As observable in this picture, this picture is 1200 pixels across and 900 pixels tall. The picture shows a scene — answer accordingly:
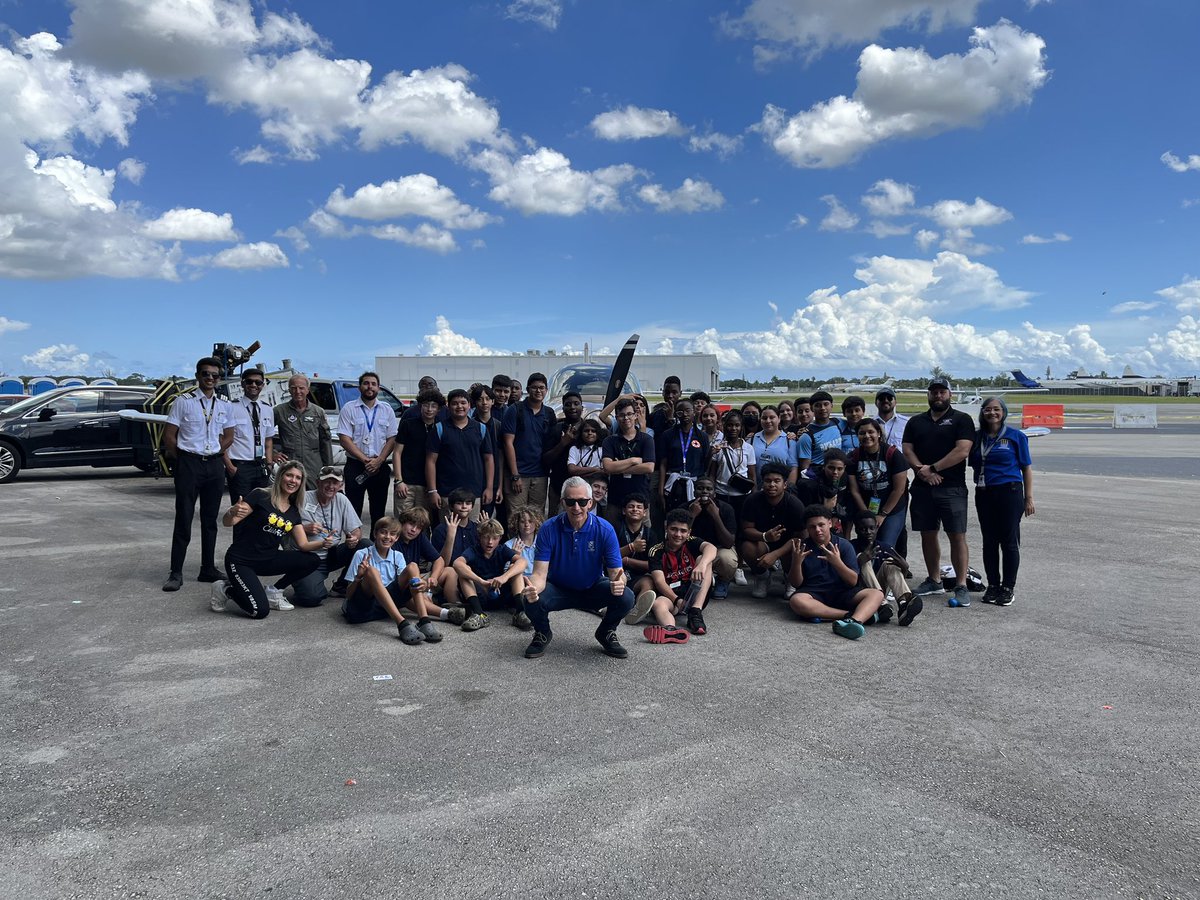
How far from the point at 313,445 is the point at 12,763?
4955 mm

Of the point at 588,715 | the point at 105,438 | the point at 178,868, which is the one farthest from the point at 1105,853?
the point at 105,438

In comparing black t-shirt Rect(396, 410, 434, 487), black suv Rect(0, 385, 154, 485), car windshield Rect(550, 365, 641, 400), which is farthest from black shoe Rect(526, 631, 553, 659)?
black suv Rect(0, 385, 154, 485)

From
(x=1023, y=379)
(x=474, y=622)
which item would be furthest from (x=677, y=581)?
(x=1023, y=379)

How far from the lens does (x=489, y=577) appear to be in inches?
259

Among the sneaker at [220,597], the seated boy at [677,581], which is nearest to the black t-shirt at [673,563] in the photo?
the seated boy at [677,581]

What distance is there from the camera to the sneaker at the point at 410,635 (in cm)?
573

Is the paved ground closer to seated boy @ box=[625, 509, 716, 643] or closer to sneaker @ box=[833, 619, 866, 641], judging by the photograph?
sneaker @ box=[833, 619, 866, 641]

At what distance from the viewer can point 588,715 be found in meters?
4.42

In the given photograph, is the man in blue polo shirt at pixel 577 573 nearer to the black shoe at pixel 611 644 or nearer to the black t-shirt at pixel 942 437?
the black shoe at pixel 611 644

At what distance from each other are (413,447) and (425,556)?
1689 millimetres

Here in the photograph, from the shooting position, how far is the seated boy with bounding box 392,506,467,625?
6.42m

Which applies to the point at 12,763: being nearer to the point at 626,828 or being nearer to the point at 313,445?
the point at 626,828

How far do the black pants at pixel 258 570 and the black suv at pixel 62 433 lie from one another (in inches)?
399

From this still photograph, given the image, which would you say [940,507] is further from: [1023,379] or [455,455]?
[1023,379]
